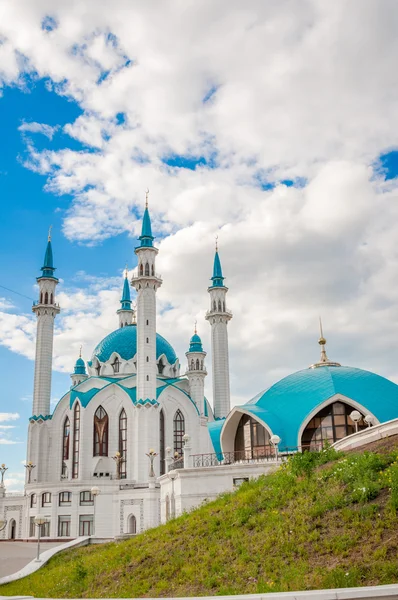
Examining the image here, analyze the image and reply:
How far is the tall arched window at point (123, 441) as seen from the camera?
46.2 metres

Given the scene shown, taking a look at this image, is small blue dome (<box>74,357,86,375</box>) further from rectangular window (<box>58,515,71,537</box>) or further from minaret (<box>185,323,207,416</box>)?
rectangular window (<box>58,515,71,537</box>)

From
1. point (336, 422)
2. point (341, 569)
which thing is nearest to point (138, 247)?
point (336, 422)

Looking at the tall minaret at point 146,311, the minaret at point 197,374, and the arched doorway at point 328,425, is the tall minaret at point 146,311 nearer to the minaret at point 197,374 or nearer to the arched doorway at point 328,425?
the minaret at point 197,374

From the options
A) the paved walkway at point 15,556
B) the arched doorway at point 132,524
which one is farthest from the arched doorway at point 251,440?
the paved walkway at point 15,556

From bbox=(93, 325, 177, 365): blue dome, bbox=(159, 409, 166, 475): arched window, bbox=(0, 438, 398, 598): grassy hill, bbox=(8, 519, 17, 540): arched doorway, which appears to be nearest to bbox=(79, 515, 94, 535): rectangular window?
bbox=(159, 409, 166, 475): arched window

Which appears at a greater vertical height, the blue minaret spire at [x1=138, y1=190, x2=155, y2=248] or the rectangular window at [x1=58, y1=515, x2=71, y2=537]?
the blue minaret spire at [x1=138, y1=190, x2=155, y2=248]

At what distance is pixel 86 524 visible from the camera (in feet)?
138

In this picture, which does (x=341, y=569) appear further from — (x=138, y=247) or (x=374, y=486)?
(x=138, y=247)

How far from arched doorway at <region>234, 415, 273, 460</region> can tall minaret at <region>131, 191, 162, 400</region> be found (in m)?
11.7

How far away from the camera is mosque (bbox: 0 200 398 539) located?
31.7m

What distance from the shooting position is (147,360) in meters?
45.0

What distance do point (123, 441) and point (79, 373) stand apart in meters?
15.2

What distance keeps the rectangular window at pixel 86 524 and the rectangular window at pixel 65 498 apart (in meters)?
1.45

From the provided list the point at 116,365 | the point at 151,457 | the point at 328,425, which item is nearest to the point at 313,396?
the point at 328,425
